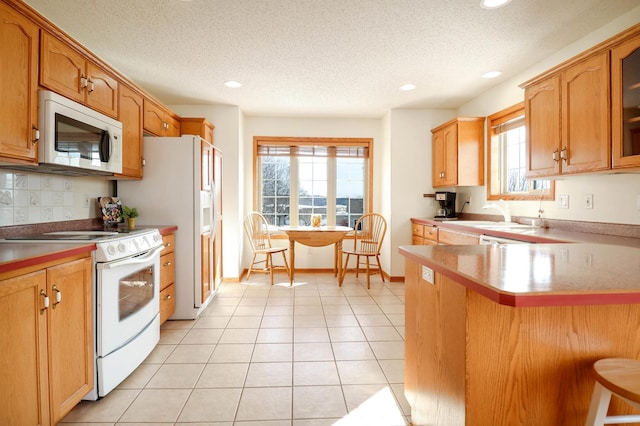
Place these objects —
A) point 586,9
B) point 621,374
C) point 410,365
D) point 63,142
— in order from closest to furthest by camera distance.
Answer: point 621,374 < point 410,365 < point 63,142 < point 586,9

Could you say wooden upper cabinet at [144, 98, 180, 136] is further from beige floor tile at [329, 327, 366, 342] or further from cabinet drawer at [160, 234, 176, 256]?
beige floor tile at [329, 327, 366, 342]

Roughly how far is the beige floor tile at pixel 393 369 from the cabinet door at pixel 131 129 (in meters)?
2.45

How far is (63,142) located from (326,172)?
3.65m

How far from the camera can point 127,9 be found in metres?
2.26

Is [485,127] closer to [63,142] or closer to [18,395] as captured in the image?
[63,142]

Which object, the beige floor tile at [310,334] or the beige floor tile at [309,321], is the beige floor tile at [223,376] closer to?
the beige floor tile at [310,334]

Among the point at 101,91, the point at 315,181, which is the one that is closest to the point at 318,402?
the point at 101,91

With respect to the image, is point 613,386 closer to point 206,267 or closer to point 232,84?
point 206,267

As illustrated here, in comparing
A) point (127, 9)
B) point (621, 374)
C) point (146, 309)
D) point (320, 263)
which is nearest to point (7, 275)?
point (146, 309)

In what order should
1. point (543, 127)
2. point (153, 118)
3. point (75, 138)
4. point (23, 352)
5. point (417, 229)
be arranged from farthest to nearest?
point (417, 229) → point (153, 118) → point (543, 127) → point (75, 138) → point (23, 352)

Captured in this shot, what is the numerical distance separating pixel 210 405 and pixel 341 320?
1520mm

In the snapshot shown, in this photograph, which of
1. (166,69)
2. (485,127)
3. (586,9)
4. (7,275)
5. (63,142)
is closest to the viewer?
(7,275)

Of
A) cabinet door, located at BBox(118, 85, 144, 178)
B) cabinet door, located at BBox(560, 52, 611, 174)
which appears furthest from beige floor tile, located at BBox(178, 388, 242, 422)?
cabinet door, located at BBox(560, 52, 611, 174)

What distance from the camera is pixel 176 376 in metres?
2.12
